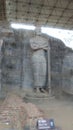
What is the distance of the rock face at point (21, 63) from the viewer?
11.6 m

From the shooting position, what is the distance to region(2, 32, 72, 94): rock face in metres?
11.6

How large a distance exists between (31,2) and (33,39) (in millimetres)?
5719

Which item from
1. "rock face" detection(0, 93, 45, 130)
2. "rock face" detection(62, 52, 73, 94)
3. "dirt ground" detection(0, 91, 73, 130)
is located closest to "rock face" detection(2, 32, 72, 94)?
"rock face" detection(62, 52, 73, 94)

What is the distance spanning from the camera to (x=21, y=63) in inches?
467

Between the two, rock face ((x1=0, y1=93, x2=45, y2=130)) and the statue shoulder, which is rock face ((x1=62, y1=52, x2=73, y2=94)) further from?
rock face ((x1=0, y1=93, x2=45, y2=130))

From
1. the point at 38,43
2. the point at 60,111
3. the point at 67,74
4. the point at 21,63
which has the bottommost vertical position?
the point at 60,111

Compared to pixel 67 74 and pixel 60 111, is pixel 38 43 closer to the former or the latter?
pixel 67 74

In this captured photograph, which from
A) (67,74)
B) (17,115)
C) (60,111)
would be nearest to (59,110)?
(60,111)

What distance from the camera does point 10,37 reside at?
11.8 meters

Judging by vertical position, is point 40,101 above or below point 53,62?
below

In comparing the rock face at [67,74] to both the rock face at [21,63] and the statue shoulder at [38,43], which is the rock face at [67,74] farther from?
the statue shoulder at [38,43]

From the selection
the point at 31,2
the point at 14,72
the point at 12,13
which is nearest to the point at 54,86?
the point at 14,72

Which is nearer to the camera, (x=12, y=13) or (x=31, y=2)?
(x=31, y=2)

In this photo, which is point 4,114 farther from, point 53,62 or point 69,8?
point 69,8
